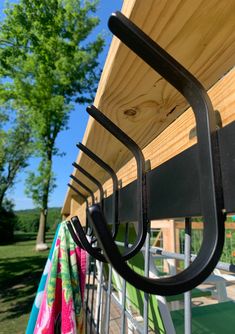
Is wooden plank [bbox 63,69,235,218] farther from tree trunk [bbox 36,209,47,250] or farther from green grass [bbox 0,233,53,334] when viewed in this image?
tree trunk [bbox 36,209,47,250]

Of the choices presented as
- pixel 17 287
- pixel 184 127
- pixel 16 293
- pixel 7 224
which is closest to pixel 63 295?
pixel 184 127

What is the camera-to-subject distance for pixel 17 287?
4.21 metres

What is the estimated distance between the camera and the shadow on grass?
319cm

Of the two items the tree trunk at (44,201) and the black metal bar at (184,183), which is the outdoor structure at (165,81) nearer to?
the black metal bar at (184,183)

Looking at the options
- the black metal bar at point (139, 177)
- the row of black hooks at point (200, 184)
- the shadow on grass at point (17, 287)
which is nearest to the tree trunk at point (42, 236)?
the shadow on grass at point (17, 287)

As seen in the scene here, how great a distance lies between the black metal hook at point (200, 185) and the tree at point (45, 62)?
7.84 metres

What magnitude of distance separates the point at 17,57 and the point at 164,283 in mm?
8704

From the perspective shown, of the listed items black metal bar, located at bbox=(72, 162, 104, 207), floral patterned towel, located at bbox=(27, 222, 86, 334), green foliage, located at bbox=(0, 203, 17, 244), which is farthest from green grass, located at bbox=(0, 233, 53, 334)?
green foliage, located at bbox=(0, 203, 17, 244)

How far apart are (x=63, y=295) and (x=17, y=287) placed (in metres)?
3.76

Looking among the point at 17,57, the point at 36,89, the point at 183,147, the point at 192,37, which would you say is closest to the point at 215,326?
the point at 183,147

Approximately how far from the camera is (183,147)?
0.35 metres

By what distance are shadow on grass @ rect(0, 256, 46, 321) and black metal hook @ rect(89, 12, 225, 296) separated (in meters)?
3.26

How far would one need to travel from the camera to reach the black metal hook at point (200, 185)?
21 cm

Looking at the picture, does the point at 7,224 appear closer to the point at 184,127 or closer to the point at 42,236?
the point at 42,236
